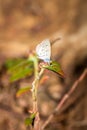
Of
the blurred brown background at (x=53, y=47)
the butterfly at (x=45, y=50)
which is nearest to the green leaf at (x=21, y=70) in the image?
the blurred brown background at (x=53, y=47)

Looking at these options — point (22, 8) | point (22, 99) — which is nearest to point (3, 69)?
point (22, 99)

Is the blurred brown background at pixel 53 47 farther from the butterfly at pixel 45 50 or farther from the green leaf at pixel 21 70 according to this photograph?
the butterfly at pixel 45 50

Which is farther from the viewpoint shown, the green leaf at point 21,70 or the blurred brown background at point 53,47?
the blurred brown background at point 53,47

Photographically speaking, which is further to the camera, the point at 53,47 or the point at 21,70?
the point at 53,47

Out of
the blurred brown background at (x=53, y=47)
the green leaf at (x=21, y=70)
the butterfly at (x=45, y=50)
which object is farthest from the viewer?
the blurred brown background at (x=53, y=47)

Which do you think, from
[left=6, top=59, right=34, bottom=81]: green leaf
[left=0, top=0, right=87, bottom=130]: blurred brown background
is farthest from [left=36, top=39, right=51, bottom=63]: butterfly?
[left=0, top=0, right=87, bottom=130]: blurred brown background

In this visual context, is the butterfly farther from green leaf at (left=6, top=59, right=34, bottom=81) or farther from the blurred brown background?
the blurred brown background

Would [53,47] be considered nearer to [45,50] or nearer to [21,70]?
[21,70]

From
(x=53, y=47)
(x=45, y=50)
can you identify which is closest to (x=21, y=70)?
(x=45, y=50)

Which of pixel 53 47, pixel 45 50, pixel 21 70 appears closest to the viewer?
pixel 45 50
